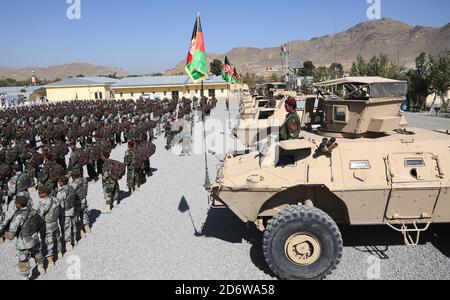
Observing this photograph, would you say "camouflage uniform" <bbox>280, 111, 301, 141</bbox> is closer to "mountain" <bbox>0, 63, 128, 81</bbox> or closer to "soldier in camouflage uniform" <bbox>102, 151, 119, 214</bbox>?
"soldier in camouflage uniform" <bbox>102, 151, 119, 214</bbox>

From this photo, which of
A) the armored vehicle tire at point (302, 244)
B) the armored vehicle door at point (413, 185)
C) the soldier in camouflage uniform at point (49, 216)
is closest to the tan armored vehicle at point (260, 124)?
the armored vehicle door at point (413, 185)

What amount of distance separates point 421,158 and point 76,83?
199 feet

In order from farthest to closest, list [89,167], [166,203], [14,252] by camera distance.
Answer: [89,167] → [166,203] → [14,252]

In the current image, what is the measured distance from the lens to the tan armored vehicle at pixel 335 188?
206 inches

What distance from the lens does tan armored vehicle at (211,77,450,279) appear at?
17.2ft

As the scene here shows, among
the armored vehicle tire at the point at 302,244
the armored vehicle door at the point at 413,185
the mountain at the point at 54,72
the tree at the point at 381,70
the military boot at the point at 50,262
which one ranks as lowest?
the military boot at the point at 50,262

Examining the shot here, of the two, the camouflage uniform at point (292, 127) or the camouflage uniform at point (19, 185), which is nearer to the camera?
the camouflage uniform at point (292, 127)

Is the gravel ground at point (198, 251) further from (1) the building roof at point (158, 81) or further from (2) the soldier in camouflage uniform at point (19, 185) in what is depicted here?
(1) the building roof at point (158, 81)

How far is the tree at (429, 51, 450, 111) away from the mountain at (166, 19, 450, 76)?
89983 millimetres

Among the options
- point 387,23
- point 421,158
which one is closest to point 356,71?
point 421,158

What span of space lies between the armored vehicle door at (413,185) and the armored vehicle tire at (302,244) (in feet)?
3.39

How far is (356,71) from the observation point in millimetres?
35594

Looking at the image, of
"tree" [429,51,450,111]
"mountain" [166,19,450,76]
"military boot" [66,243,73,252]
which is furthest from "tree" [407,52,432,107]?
"mountain" [166,19,450,76]

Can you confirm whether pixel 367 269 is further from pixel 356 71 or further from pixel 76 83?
pixel 76 83
